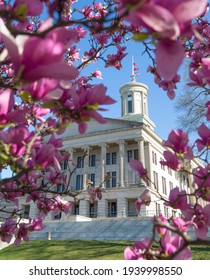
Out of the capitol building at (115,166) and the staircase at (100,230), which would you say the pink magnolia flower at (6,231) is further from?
the capitol building at (115,166)

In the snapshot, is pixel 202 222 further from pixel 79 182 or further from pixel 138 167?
pixel 79 182

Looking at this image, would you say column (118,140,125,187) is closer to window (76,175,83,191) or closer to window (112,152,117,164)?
window (112,152,117,164)

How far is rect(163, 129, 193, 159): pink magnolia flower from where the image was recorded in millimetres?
1912

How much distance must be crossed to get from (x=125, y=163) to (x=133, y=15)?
1738 inches

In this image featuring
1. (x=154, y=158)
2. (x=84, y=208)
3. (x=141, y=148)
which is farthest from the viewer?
(x=154, y=158)

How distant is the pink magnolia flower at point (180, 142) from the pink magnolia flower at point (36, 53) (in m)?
1.10

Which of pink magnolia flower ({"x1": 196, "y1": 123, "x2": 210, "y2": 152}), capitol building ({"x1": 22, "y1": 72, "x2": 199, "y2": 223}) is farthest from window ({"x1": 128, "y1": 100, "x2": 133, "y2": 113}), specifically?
pink magnolia flower ({"x1": 196, "y1": 123, "x2": 210, "y2": 152})

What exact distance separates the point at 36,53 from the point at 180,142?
1249 mm

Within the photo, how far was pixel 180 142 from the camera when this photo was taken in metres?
1.92

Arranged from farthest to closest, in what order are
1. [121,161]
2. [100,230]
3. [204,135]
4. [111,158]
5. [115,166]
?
[111,158]
[115,166]
[121,161]
[100,230]
[204,135]

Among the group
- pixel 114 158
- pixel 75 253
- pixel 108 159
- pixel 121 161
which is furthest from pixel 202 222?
pixel 108 159

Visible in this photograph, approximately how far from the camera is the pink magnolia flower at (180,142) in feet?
6.27

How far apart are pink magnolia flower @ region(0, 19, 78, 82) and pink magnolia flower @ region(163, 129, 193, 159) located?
1100 mm

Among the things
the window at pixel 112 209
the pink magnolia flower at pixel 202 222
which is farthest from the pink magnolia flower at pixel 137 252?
the window at pixel 112 209
